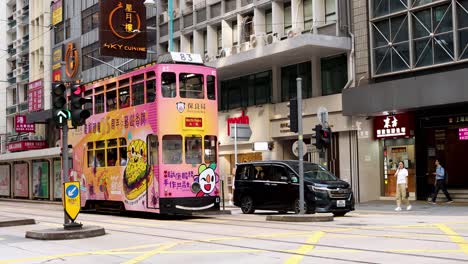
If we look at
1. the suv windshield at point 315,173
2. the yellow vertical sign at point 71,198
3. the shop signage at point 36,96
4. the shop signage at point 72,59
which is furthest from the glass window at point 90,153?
the shop signage at point 36,96

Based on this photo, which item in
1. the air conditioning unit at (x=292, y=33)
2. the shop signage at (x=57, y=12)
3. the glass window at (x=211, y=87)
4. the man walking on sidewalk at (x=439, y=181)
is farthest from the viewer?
the shop signage at (x=57, y=12)

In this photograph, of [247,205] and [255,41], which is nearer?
[247,205]

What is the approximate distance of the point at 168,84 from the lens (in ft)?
68.4

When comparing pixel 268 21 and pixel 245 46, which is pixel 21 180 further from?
pixel 268 21

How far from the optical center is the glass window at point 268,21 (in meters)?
33.0

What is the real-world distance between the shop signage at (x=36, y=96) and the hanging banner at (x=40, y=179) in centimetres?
1169

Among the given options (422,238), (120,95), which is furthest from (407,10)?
(422,238)

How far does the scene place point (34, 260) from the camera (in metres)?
11.4

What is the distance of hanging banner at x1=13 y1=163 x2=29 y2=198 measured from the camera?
158ft

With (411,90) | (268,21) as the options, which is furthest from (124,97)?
(268,21)

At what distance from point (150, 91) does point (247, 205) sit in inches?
227

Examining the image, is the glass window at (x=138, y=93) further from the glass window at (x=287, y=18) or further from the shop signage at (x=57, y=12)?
the shop signage at (x=57, y=12)

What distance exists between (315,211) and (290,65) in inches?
513

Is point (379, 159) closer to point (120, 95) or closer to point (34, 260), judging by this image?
point (120, 95)
